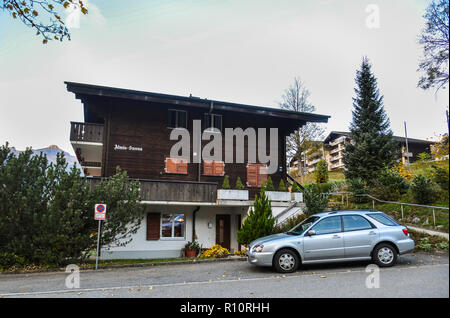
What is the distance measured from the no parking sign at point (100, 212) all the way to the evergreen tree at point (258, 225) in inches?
224

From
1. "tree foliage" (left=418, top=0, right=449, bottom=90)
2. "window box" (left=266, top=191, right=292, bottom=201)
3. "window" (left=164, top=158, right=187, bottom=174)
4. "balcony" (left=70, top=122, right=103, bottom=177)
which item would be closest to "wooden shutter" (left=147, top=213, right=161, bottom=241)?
"window" (left=164, top=158, right=187, bottom=174)

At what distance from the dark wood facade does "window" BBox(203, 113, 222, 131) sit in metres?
0.28

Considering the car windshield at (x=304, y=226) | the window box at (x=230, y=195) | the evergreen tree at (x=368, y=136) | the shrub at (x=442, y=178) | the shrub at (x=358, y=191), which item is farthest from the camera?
the evergreen tree at (x=368, y=136)

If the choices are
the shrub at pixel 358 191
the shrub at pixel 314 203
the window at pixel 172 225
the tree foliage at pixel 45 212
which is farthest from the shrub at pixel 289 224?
the tree foliage at pixel 45 212

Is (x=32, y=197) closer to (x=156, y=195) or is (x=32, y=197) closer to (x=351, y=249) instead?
(x=156, y=195)

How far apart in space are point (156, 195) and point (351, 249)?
10.00 m

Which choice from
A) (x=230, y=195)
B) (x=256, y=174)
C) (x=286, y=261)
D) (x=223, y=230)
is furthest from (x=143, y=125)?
(x=286, y=261)

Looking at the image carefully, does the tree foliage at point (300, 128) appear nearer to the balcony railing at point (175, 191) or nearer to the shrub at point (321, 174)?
the shrub at point (321, 174)

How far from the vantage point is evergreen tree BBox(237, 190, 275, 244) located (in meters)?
13.8

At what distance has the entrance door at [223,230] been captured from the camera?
18.8 meters

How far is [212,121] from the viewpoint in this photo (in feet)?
65.9

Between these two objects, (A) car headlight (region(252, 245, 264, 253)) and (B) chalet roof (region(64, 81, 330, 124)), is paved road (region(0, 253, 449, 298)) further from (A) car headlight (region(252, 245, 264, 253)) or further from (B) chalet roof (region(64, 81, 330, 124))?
(B) chalet roof (region(64, 81, 330, 124))

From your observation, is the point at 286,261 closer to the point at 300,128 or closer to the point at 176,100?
the point at 176,100

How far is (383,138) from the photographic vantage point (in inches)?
1006
